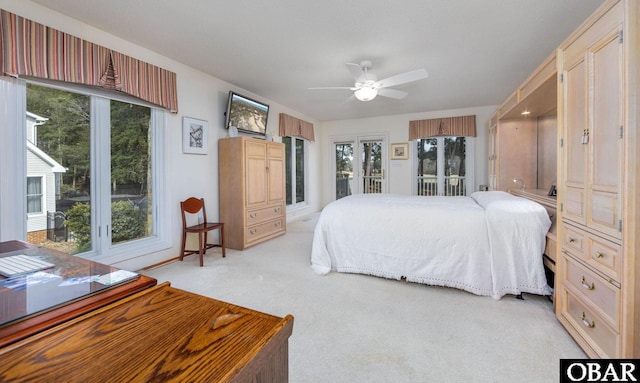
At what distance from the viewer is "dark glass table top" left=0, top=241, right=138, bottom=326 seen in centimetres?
69

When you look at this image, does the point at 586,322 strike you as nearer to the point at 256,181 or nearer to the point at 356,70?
the point at 356,70

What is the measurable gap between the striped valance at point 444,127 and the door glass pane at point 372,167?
0.89 metres

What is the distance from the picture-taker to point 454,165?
6.00 m

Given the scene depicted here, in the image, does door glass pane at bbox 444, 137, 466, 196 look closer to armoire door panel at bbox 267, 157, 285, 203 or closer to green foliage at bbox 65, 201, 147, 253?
armoire door panel at bbox 267, 157, 285, 203

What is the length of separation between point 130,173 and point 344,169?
16.0 ft

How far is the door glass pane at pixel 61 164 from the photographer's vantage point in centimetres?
243

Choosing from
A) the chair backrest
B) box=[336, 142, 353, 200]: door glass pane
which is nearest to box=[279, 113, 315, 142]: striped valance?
box=[336, 142, 353, 200]: door glass pane

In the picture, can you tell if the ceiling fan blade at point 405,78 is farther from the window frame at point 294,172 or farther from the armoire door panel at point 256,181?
the window frame at point 294,172

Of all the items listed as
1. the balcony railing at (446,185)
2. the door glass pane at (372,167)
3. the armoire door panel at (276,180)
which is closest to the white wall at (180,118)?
the armoire door panel at (276,180)

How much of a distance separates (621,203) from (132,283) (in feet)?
7.32

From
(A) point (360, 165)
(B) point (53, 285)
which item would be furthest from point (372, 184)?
(B) point (53, 285)

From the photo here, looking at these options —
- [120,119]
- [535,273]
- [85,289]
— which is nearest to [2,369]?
[85,289]

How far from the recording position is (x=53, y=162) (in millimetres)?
2547

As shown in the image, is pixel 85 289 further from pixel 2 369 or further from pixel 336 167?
pixel 336 167
